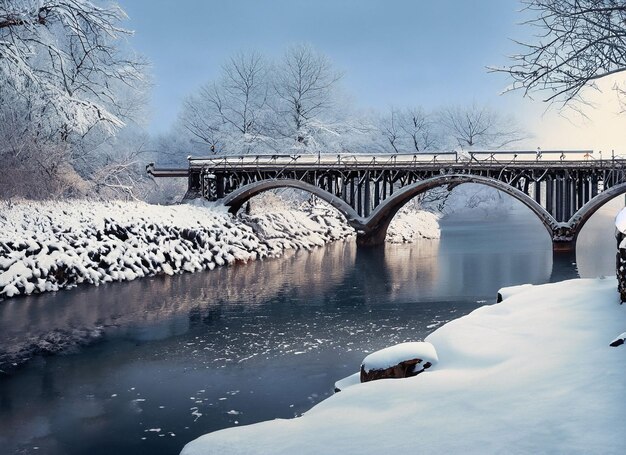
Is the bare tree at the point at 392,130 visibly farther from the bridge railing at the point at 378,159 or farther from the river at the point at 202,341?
the river at the point at 202,341

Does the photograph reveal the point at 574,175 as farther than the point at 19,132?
Yes

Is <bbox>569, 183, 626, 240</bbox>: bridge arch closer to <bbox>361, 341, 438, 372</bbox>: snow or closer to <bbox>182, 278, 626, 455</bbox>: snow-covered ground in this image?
<bbox>182, 278, 626, 455</bbox>: snow-covered ground

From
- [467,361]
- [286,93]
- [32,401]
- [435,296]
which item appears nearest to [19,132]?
[32,401]

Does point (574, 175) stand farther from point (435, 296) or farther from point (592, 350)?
point (592, 350)

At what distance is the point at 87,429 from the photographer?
7512 millimetres

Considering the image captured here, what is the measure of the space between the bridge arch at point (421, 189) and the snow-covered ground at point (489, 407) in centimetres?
2301

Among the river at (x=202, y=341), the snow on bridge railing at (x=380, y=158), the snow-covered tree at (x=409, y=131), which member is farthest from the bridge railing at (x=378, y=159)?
the snow-covered tree at (x=409, y=131)

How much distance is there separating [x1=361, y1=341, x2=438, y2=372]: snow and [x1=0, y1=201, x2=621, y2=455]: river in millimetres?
1551

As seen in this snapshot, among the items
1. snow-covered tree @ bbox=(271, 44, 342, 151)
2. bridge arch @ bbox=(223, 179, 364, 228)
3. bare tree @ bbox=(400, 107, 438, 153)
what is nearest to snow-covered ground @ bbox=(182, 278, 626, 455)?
bridge arch @ bbox=(223, 179, 364, 228)

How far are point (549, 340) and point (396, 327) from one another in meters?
6.42

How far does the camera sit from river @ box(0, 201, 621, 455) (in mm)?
7777

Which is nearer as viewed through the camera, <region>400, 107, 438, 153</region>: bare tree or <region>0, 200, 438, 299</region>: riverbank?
<region>0, 200, 438, 299</region>: riverbank

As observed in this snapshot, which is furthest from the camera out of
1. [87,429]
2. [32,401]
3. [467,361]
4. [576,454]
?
[32,401]

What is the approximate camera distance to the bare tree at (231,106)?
143 feet
